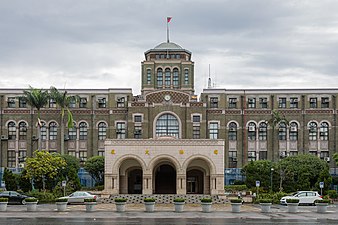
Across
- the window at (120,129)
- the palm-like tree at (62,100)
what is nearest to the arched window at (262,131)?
the window at (120,129)

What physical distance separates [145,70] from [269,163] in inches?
804

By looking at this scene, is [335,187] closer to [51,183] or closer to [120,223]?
[51,183]

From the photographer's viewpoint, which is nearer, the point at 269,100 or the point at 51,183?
the point at 51,183

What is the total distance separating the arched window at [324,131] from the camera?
68875mm

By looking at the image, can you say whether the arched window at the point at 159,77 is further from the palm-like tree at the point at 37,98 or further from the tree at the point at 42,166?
the tree at the point at 42,166

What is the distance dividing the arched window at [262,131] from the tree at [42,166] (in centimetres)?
2523

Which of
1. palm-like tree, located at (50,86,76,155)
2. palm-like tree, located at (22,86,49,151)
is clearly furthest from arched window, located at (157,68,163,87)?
palm-like tree, located at (22,86,49,151)

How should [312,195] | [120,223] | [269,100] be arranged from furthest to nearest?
1. [269,100]
2. [312,195]
3. [120,223]

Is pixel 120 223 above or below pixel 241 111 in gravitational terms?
below

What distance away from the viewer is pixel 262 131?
69500 mm

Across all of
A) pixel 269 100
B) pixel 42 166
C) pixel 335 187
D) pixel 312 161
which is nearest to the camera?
pixel 42 166

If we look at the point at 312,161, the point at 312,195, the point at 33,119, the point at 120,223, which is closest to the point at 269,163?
the point at 312,161

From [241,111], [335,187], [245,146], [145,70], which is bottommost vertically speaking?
[335,187]

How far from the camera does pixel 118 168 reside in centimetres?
5666
